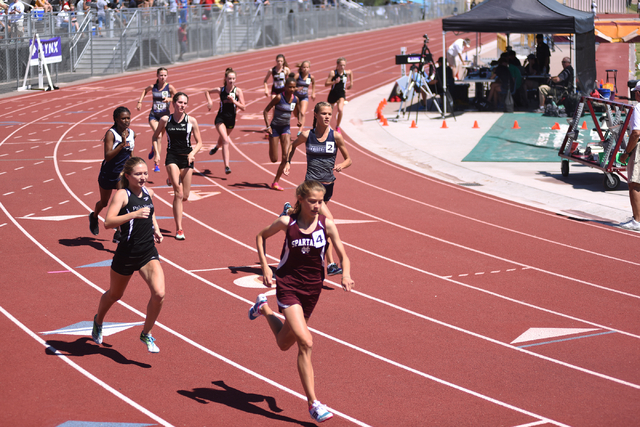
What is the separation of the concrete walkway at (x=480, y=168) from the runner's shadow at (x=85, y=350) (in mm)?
8371

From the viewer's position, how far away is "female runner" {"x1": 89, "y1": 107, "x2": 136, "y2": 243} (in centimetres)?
996

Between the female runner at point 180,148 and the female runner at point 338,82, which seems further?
the female runner at point 338,82

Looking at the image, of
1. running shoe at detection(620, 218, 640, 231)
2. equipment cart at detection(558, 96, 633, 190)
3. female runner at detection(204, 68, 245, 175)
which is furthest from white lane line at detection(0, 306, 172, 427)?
equipment cart at detection(558, 96, 633, 190)

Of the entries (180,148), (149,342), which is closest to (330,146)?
(180,148)

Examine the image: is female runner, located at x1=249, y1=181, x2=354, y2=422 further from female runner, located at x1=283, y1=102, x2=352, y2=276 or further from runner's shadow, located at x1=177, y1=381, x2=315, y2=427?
female runner, located at x1=283, y1=102, x2=352, y2=276

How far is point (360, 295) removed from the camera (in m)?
9.12

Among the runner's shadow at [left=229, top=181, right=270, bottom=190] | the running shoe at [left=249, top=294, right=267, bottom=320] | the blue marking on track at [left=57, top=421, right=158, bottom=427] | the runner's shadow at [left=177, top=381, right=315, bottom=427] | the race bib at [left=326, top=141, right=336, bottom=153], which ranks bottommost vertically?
the runner's shadow at [left=177, top=381, right=315, bottom=427]

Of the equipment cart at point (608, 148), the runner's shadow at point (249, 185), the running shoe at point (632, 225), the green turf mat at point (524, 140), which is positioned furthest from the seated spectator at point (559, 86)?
the running shoe at point (632, 225)

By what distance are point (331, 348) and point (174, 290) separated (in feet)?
8.28

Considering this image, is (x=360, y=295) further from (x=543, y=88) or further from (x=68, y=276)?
(x=543, y=88)

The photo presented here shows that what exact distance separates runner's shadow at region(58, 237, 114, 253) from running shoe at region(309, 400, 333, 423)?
590 centimetres

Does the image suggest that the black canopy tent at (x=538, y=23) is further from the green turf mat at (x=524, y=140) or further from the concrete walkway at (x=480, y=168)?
the concrete walkway at (x=480, y=168)

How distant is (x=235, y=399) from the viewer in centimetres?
643

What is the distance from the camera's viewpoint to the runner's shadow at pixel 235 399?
20.3 feet
